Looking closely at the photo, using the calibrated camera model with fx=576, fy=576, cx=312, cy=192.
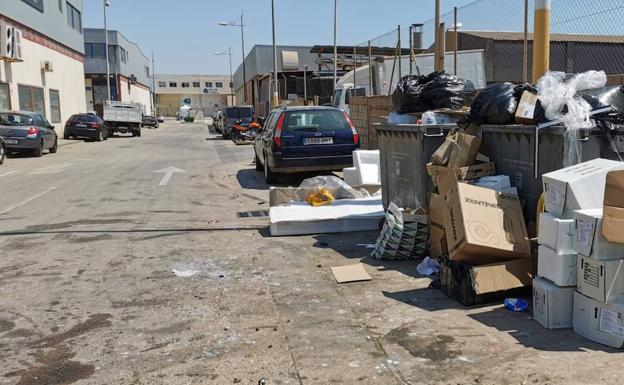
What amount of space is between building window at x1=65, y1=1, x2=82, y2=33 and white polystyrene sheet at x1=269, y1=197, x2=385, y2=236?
3865 cm

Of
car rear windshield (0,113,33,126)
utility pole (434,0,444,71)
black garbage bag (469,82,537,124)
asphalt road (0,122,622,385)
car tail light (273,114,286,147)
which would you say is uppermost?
utility pole (434,0,444,71)

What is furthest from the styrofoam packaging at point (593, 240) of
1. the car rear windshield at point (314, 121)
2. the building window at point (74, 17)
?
the building window at point (74, 17)

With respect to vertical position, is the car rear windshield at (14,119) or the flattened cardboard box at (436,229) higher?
the car rear windshield at (14,119)

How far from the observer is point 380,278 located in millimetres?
5453

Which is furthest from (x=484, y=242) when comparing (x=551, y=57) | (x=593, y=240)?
(x=551, y=57)

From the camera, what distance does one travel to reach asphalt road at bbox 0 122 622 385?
3537 mm

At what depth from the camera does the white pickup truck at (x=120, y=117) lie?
3897cm

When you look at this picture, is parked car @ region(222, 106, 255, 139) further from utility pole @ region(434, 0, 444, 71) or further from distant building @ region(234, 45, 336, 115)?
utility pole @ region(434, 0, 444, 71)

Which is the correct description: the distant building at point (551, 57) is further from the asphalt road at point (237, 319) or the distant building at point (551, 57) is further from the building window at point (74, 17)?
the building window at point (74, 17)

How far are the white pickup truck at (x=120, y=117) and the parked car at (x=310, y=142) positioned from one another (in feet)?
98.6

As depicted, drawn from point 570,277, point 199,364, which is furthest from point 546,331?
point 199,364

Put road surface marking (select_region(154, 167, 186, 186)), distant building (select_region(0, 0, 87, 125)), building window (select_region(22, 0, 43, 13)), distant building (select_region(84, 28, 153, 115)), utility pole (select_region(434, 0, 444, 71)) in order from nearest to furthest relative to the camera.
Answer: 1. utility pole (select_region(434, 0, 444, 71))
2. road surface marking (select_region(154, 167, 186, 186))
3. distant building (select_region(0, 0, 87, 125))
4. building window (select_region(22, 0, 43, 13))
5. distant building (select_region(84, 28, 153, 115))

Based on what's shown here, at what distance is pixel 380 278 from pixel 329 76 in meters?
33.6

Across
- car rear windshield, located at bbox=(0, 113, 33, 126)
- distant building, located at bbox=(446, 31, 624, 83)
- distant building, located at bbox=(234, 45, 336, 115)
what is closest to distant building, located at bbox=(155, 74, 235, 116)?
distant building, located at bbox=(234, 45, 336, 115)
